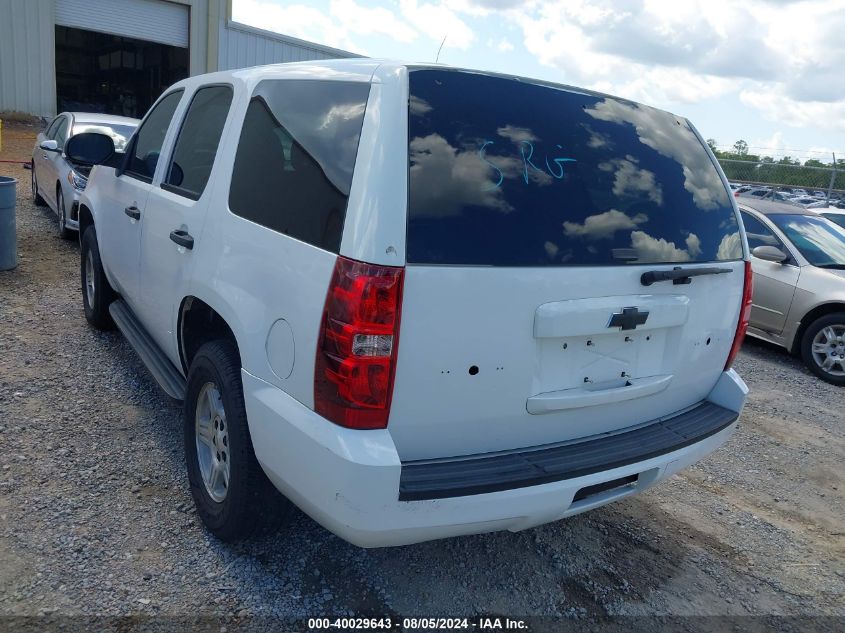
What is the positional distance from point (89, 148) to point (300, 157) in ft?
8.96

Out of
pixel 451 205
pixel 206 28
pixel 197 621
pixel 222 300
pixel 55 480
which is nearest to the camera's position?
pixel 451 205

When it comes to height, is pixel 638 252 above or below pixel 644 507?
above

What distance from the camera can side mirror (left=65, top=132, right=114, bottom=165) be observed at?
178 inches

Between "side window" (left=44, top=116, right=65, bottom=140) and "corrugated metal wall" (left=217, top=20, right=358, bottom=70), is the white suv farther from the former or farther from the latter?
"corrugated metal wall" (left=217, top=20, right=358, bottom=70)

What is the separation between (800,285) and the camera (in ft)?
22.8

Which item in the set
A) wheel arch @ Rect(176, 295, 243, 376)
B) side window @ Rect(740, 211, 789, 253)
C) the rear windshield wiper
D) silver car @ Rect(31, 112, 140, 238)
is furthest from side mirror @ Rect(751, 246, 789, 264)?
silver car @ Rect(31, 112, 140, 238)

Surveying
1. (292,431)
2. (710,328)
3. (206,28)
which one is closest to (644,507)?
(710,328)

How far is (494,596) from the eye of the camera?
9.42ft

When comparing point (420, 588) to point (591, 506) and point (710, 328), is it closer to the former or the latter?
point (591, 506)

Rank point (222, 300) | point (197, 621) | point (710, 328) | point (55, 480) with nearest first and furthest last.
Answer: point (197, 621)
point (222, 300)
point (710, 328)
point (55, 480)

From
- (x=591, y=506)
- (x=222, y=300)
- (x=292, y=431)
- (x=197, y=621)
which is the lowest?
(x=197, y=621)

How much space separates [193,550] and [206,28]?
22.9 m

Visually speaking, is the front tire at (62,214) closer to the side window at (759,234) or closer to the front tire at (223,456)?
the front tire at (223,456)

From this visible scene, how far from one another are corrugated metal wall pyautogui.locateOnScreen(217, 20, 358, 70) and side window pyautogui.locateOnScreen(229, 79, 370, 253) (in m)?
21.4
